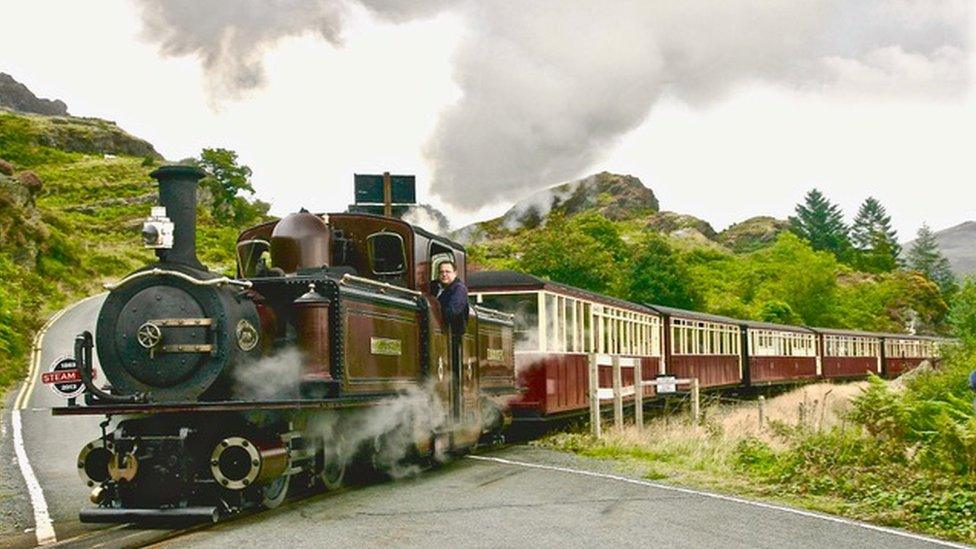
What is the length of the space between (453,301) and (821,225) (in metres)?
143

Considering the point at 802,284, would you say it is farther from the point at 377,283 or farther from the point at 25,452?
the point at 377,283

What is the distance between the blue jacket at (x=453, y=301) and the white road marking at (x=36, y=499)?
4.78 metres

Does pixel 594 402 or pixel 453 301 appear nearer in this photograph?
pixel 453 301

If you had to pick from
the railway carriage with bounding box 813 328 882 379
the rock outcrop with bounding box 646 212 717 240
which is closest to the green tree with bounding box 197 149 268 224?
the railway carriage with bounding box 813 328 882 379

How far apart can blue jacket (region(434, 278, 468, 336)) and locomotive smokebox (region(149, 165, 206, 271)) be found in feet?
12.4

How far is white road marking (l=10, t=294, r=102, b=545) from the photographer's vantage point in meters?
8.64

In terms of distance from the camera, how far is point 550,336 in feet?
59.8

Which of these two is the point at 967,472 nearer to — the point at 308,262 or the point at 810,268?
the point at 308,262

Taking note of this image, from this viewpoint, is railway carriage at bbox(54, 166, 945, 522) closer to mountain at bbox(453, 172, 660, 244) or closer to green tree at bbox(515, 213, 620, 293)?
green tree at bbox(515, 213, 620, 293)

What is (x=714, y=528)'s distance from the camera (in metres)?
7.82

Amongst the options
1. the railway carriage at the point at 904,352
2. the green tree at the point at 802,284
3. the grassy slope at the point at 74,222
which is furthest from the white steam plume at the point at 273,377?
the green tree at the point at 802,284

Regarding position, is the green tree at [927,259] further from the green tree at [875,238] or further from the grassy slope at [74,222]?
the grassy slope at [74,222]

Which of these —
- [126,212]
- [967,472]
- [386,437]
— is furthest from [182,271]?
[126,212]

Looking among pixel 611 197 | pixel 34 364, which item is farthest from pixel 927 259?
pixel 34 364
